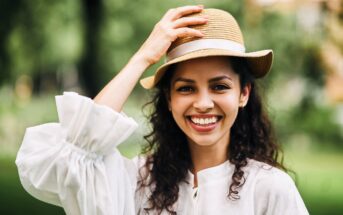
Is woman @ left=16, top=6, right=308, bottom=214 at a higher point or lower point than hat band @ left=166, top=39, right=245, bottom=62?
lower

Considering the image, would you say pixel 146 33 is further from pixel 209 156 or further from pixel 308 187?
pixel 209 156

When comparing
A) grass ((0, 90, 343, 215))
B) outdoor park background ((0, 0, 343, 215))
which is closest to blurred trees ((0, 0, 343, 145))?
outdoor park background ((0, 0, 343, 215))

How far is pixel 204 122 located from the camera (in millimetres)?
2506

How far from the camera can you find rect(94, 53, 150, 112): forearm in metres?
2.48

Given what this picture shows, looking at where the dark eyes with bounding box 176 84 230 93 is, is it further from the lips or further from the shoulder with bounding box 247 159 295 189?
the shoulder with bounding box 247 159 295 189

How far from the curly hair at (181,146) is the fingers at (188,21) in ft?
0.63

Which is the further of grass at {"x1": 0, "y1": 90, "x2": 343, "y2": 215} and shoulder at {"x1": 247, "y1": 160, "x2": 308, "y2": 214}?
grass at {"x1": 0, "y1": 90, "x2": 343, "y2": 215}

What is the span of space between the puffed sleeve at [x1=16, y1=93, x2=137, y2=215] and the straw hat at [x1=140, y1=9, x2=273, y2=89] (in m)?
0.34

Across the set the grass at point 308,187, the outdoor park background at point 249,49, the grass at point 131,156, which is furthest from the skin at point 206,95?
the grass at point 308,187

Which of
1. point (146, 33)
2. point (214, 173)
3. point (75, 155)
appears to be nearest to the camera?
point (75, 155)

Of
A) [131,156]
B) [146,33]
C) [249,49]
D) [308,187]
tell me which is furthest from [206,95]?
[146,33]

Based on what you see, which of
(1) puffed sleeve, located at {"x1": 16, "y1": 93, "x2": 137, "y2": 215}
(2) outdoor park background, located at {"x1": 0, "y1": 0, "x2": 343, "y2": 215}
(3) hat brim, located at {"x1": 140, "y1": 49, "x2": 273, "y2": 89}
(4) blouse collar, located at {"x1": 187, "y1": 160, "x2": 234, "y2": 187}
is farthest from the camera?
(2) outdoor park background, located at {"x1": 0, "y1": 0, "x2": 343, "y2": 215}

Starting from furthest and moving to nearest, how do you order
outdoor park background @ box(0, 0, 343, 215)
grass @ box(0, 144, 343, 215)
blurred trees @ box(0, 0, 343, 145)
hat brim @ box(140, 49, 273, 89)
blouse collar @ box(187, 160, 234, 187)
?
blurred trees @ box(0, 0, 343, 145)
outdoor park background @ box(0, 0, 343, 215)
grass @ box(0, 144, 343, 215)
blouse collar @ box(187, 160, 234, 187)
hat brim @ box(140, 49, 273, 89)

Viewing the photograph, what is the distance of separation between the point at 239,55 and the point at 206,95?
20 centimetres
